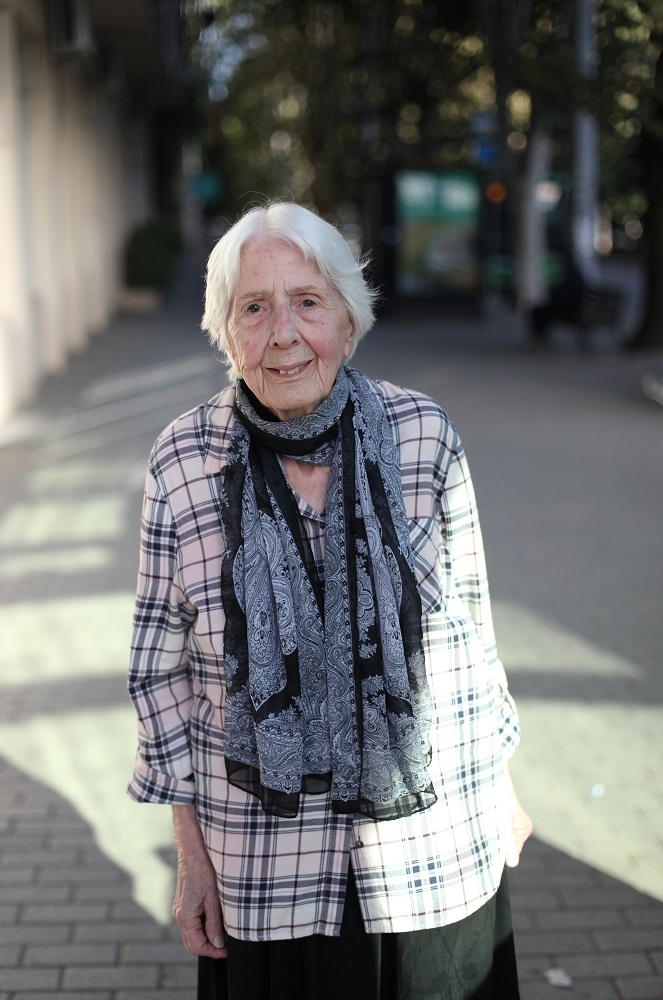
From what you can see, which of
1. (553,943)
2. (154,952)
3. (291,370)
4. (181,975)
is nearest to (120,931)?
(154,952)

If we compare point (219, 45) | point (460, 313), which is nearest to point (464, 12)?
point (460, 313)

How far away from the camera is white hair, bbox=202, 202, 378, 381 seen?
2.24m

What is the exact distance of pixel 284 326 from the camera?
2.26 metres

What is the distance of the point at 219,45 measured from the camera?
44.0 metres

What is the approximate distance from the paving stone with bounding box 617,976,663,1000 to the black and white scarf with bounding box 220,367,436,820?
4.78ft

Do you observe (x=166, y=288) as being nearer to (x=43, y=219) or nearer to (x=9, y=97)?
(x=43, y=219)

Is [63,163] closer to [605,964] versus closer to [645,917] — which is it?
[645,917]

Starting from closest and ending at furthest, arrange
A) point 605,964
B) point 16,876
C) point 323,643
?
point 323,643
point 605,964
point 16,876

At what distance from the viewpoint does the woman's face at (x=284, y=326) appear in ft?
7.39

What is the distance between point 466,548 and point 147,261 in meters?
25.7

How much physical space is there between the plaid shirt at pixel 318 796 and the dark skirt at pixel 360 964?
0.05m

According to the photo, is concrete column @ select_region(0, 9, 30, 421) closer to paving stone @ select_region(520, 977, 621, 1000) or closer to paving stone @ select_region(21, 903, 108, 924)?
paving stone @ select_region(21, 903, 108, 924)

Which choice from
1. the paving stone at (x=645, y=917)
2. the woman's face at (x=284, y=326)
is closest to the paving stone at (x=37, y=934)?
the paving stone at (x=645, y=917)

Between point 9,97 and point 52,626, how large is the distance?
8.74 m
